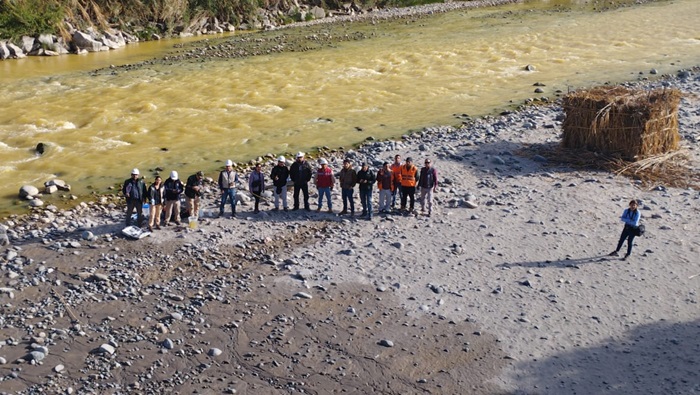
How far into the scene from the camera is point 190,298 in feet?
40.5

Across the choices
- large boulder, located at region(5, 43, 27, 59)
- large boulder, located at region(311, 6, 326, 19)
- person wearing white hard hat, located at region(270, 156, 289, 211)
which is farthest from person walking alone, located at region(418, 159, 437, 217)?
large boulder, located at region(311, 6, 326, 19)

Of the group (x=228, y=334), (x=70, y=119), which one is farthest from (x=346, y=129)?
(x=228, y=334)

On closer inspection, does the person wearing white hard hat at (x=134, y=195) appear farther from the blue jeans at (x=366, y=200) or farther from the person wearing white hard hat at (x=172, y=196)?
the blue jeans at (x=366, y=200)

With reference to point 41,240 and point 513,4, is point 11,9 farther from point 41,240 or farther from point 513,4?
point 513,4

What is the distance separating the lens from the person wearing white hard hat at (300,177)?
15828 mm

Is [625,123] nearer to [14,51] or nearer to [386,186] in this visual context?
[386,186]

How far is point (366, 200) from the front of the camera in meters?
15.5

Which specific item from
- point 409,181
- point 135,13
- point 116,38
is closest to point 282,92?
point 409,181

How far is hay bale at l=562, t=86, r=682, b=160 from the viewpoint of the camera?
1795 cm

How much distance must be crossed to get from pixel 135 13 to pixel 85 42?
19.9 feet

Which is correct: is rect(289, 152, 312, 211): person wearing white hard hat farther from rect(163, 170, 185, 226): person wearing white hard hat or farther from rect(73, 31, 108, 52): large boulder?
rect(73, 31, 108, 52): large boulder

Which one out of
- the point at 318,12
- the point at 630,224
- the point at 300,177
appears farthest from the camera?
the point at 318,12

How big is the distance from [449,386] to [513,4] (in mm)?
44205

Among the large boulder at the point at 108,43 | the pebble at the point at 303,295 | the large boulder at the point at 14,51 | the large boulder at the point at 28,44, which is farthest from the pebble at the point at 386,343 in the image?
the large boulder at the point at 108,43
